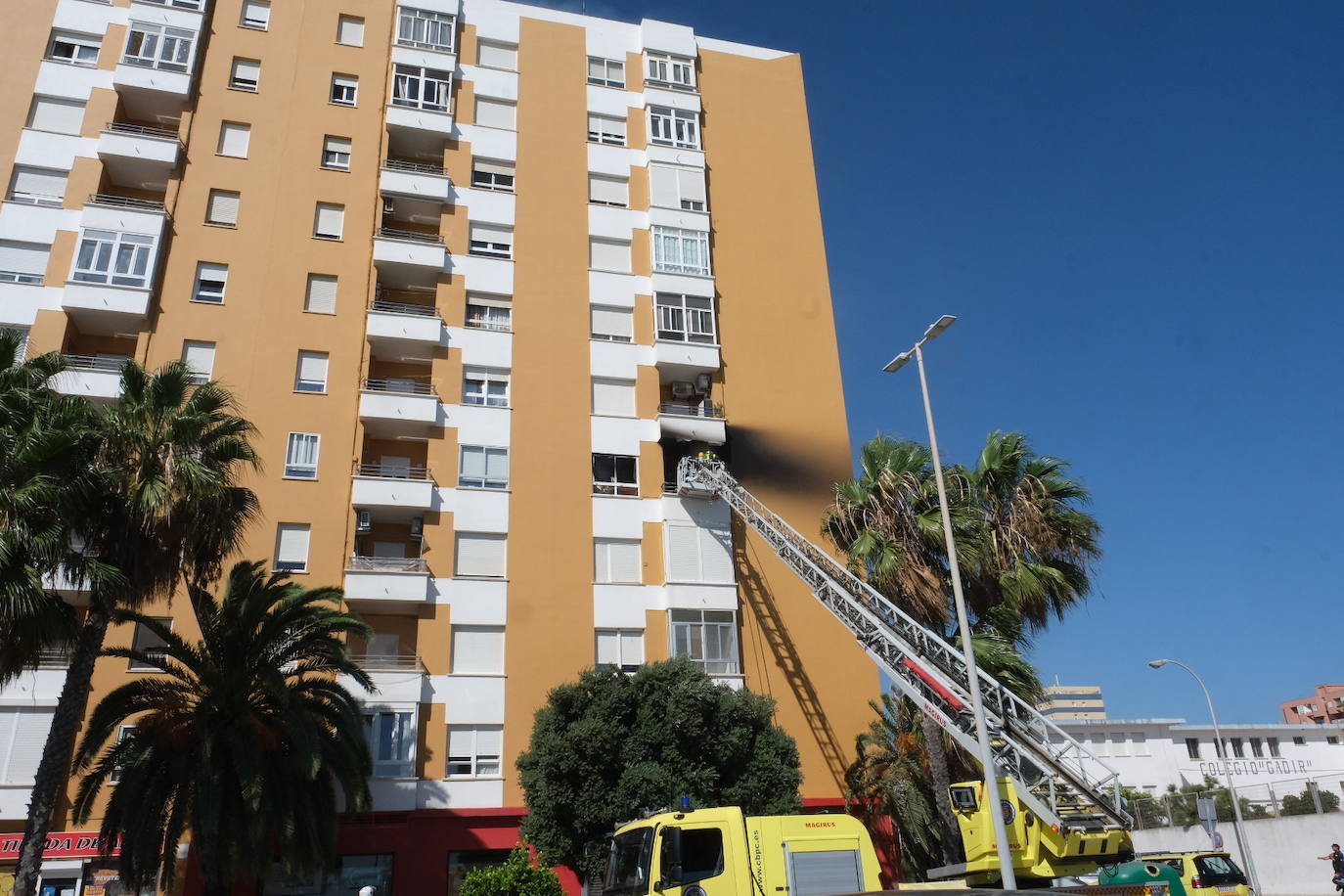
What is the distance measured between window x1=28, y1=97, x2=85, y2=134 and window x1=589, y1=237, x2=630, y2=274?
1829 cm

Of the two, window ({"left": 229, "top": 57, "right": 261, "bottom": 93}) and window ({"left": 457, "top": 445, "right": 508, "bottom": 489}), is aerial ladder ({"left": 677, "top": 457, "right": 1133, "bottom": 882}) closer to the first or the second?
window ({"left": 457, "top": 445, "right": 508, "bottom": 489})

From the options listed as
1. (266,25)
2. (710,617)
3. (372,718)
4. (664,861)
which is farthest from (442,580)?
(266,25)

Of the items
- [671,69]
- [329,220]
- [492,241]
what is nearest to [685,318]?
[492,241]

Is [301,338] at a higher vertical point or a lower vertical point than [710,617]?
higher

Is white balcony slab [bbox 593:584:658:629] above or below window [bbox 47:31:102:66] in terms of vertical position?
below

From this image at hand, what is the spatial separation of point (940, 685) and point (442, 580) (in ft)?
52.3

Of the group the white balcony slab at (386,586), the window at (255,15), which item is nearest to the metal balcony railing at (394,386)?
the white balcony slab at (386,586)

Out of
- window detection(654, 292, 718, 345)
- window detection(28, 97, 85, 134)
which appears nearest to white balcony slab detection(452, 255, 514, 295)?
window detection(654, 292, 718, 345)

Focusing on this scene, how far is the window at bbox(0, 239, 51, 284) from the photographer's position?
3095 cm

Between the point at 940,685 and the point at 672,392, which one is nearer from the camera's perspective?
the point at 940,685

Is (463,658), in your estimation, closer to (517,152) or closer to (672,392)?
(672,392)

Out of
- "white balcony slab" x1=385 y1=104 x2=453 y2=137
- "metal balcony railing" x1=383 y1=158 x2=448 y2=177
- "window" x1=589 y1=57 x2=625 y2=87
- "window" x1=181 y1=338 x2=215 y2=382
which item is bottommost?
"window" x1=181 y1=338 x2=215 y2=382

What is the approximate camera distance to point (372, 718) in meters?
27.8

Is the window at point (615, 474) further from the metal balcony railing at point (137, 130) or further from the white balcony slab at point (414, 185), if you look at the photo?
the metal balcony railing at point (137, 130)
